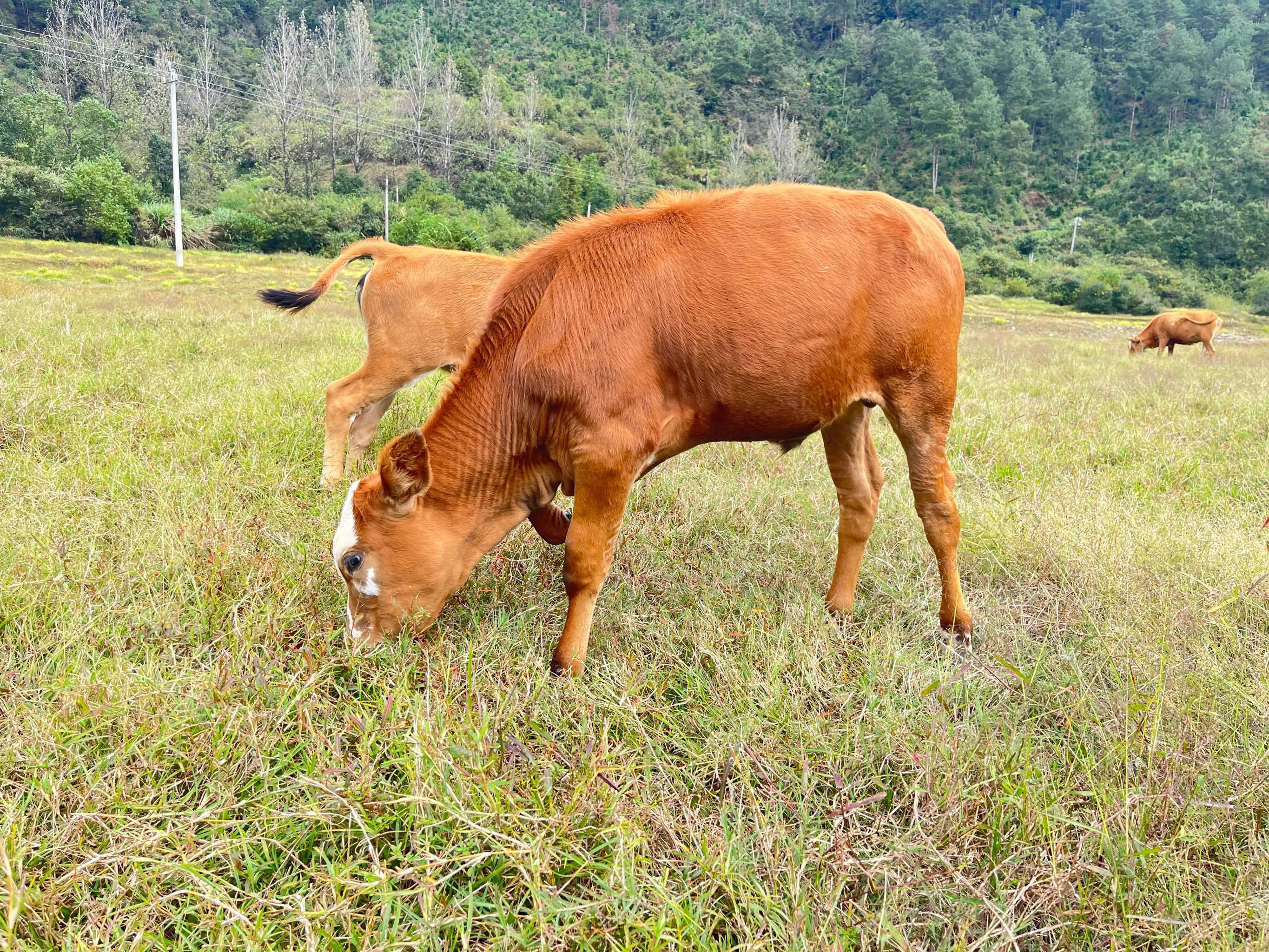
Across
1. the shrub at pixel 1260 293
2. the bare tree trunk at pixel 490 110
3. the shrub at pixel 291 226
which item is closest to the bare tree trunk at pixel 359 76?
the bare tree trunk at pixel 490 110

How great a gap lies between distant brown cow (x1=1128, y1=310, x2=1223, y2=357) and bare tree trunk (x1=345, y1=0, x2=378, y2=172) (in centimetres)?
6823

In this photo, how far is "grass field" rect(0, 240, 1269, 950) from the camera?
6.10ft

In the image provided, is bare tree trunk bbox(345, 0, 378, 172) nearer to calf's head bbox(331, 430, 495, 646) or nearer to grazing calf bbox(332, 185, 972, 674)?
grazing calf bbox(332, 185, 972, 674)

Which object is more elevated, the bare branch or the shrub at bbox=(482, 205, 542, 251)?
the bare branch

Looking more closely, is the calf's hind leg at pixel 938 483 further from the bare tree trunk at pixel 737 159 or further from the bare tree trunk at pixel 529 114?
the bare tree trunk at pixel 529 114

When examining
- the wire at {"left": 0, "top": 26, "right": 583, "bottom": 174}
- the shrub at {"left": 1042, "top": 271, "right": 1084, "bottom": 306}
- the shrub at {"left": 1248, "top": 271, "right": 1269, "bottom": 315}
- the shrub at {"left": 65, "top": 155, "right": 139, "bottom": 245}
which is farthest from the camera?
the wire at {"left": 0, "top": 26, "right": 583, "bottom": 174}

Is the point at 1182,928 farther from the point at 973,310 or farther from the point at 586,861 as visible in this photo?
the point at 973,310

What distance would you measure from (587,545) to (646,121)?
108097 millimetres

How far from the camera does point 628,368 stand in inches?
114

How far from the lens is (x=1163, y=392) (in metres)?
9.18

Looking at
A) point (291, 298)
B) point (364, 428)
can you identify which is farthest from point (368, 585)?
point (291, 298)

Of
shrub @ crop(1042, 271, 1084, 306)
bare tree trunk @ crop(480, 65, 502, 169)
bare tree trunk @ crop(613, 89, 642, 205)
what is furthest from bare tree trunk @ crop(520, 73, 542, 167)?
shrub @ crop(1042, 271, 1084, 306)

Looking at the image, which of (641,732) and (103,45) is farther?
(103,45)

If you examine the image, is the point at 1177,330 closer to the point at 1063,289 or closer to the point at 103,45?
the point at 1063,289
